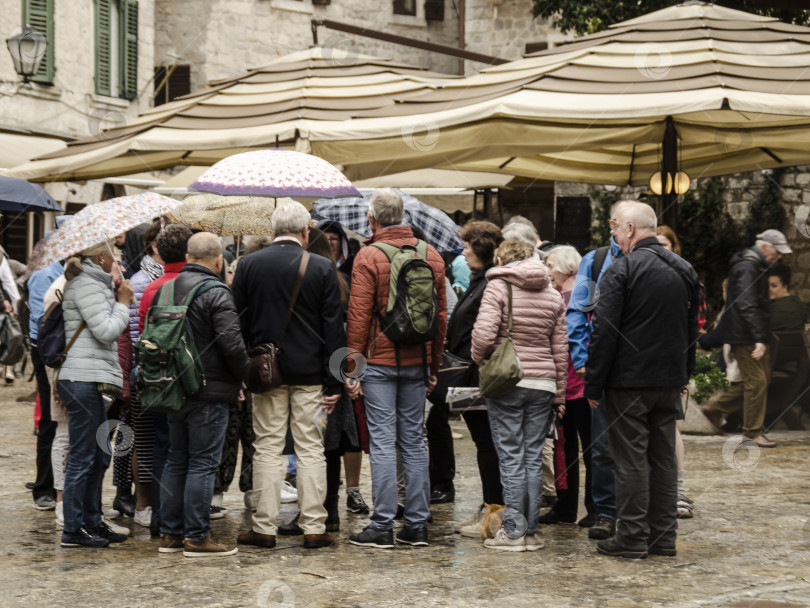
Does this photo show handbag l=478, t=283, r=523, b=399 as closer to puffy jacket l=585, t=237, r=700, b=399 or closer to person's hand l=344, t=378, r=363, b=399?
puffy jacket l=585, t=237, r=700, b=399

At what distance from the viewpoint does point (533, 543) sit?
656 centimetres

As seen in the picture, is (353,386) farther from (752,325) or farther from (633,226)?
(752,325)

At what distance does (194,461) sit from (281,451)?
→ 51 centimetres

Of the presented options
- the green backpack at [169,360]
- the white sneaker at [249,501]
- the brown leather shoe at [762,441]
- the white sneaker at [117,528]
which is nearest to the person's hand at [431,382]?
the green backpack at [169,360]

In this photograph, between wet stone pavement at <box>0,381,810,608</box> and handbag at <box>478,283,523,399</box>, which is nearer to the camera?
wet stone pavement at <box>0,381,810,608</box>

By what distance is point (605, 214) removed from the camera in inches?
813

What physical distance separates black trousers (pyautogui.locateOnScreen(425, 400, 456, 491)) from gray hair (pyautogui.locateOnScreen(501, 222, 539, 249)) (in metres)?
1.62

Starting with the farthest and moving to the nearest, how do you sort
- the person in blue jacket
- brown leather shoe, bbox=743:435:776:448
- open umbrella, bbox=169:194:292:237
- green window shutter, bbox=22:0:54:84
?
1. green window shutter, bbox=22:0:54:84
2. brown leather shoe, bbox=743:435:776:448
3. open umbrella, bbox=169:194:292:237
4. the person in blue jacket

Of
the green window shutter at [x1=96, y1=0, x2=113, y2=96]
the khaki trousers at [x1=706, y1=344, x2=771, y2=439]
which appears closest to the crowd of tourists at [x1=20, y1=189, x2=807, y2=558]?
the khaki trousers at [x1=706, y1=344, x2=771, y2=439]

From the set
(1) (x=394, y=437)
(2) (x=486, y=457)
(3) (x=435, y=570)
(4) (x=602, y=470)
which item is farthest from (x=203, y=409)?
(4) (x=602, y=470)

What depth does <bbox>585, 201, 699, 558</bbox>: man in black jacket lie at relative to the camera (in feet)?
20.5

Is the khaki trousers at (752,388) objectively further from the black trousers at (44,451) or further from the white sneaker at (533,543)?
the black trousers at (44,451)

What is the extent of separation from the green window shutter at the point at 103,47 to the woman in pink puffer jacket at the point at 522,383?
17.6 metres

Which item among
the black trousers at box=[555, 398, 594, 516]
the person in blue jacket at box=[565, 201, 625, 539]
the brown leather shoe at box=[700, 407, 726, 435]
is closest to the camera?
the person in blue jacket at box=[565, 201, 625, 539]
